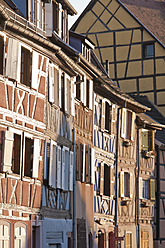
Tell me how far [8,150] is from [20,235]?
7.42 feet

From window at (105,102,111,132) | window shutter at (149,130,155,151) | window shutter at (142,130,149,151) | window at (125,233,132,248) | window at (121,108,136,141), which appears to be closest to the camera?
window at (105,102,111,132)

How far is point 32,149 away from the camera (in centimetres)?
1786

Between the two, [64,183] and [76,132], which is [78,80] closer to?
[76,132]

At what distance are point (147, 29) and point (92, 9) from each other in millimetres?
3695

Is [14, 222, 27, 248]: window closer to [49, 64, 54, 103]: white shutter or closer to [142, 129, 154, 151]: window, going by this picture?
[49, 64, 54, 103]: white shutter

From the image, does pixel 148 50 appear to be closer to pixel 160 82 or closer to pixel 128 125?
pixel 160 82

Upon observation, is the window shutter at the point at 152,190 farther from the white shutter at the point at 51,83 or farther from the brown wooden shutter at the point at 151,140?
the white shutter at the point at 51,83

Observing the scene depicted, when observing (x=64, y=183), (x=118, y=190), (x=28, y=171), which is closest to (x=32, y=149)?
(x=28, y=171)

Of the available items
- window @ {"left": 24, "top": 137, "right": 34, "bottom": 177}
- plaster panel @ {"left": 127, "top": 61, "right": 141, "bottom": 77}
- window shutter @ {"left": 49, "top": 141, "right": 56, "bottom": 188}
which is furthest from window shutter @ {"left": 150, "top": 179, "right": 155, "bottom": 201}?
window @ {"left": 24, "top": 137, "right": 34, "bottom": 177}

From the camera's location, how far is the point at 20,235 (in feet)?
55.4

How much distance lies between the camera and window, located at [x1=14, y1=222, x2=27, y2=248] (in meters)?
16.6

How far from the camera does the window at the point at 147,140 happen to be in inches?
1268

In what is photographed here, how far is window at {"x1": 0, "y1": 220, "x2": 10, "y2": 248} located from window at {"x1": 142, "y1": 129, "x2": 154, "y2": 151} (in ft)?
54.4

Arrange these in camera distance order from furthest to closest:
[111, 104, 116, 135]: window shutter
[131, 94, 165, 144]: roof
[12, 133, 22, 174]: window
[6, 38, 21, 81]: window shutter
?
[131, 94, 165, 144]: roof, [111, 104, 116, 135]: window shutter, [12, 133, 22, 174]: window, [6, 38, 21, 81]: window shutter
